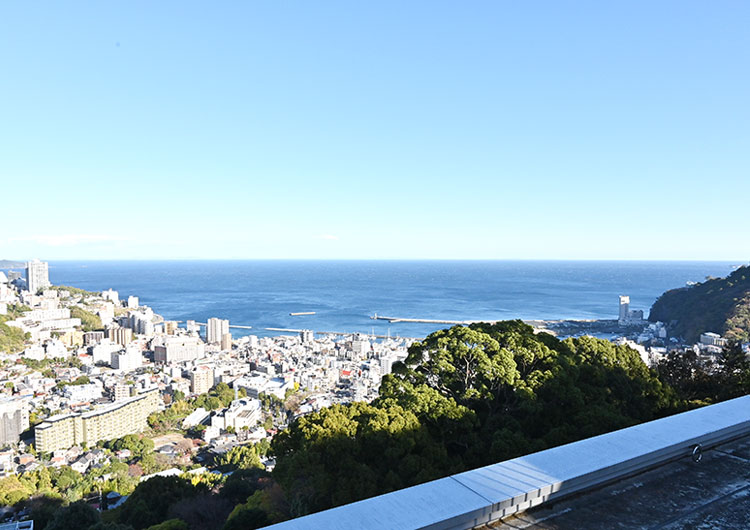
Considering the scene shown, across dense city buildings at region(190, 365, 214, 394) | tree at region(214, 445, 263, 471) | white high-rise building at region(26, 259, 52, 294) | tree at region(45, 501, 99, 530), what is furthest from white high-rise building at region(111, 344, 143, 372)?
white high-rise building at region(26, 259, 52, 294)

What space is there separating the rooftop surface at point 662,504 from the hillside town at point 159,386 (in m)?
7.25

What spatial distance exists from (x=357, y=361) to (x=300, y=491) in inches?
682

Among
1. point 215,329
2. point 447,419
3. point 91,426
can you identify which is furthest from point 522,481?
point 215,329

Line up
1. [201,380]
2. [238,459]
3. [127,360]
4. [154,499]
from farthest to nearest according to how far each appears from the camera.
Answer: [127,360], [201,380], [238,459], [154,499]

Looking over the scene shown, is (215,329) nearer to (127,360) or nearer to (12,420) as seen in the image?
(127,360)

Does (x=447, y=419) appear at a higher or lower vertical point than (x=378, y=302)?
higher

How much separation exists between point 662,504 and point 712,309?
22667 mm

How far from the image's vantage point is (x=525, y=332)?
379 cm

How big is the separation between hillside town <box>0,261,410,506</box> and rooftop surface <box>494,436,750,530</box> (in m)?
7.25

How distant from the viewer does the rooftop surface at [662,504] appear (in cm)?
129

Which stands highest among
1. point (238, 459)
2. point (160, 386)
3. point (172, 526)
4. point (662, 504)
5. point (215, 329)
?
point (662, 504)

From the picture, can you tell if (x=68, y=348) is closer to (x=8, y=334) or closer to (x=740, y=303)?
(x=8, y=334)

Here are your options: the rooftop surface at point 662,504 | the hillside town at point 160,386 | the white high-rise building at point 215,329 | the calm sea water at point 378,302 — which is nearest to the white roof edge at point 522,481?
the rooftop surface at point 662,504

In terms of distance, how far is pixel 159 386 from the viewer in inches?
655
